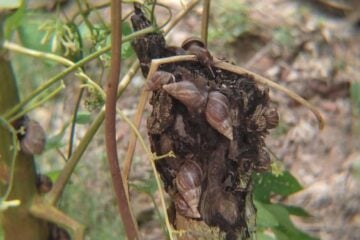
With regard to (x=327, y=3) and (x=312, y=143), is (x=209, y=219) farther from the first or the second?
(x=327, y=3)

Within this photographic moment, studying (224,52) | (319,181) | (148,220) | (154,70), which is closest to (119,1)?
(154,70)


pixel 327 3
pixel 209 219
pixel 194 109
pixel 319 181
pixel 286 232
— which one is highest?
pixel 194 109

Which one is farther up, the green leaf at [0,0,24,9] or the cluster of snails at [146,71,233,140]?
the green leaf at [0,0,24,9]

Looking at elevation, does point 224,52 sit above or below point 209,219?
below

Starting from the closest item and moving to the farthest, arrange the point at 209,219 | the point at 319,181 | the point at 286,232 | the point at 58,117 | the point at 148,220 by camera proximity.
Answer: the point at 209,219 → the point at 286,232 → the point at 148,220 → the point at 319,181 → the point at 58,117

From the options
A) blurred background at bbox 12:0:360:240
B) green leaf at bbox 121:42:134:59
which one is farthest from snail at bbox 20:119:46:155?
blurred background at bbox 12:0:360:240

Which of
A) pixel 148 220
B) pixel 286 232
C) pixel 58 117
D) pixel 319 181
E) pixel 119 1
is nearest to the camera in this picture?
pixel 119 1

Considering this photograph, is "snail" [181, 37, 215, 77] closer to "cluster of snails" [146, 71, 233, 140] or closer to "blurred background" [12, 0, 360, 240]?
"cluster of snails" [146, 71, 233, 140]

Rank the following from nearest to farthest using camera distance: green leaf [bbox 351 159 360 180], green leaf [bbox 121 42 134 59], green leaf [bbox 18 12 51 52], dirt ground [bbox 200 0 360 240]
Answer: green leaf [bbox 121 42 134 59]
green leaf [bbox 18 12 51 52]
green leaf [bbox 351 159 360 180]
dirt ground [bbox 200 0 360 240]
